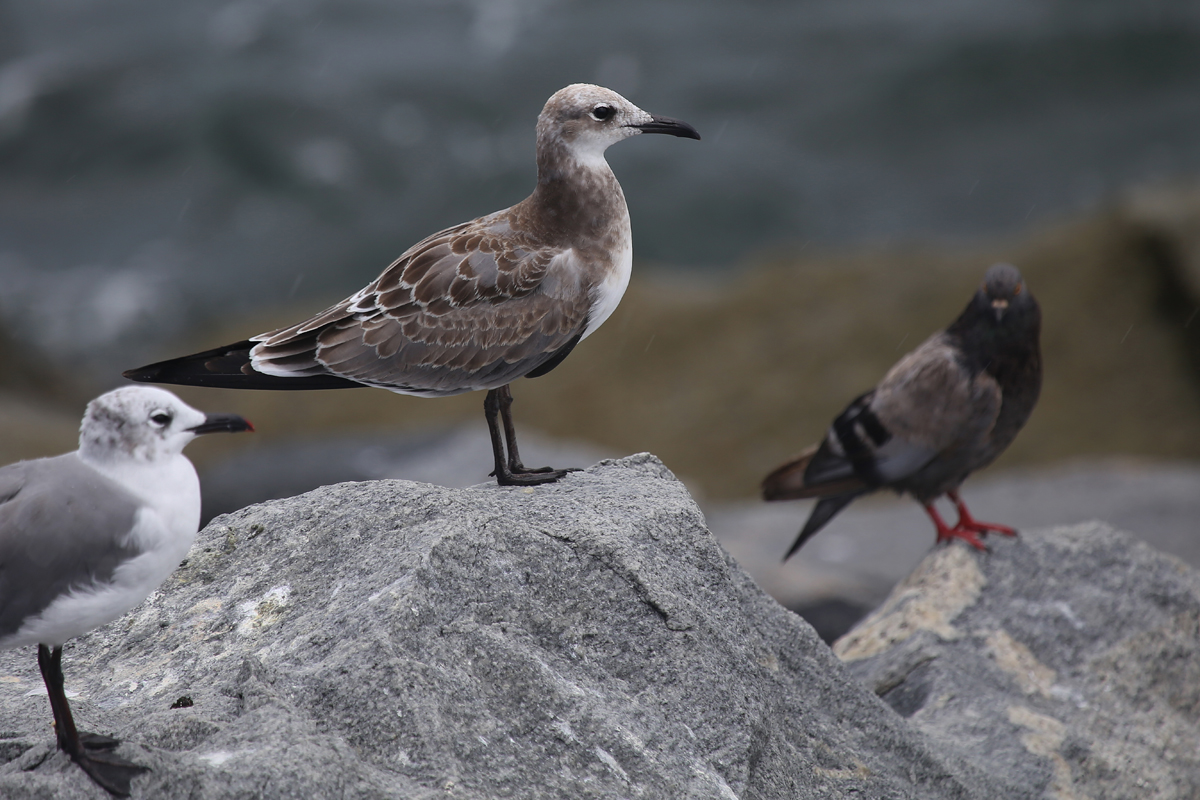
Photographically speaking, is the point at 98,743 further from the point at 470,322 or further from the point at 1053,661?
the point at 1053,661

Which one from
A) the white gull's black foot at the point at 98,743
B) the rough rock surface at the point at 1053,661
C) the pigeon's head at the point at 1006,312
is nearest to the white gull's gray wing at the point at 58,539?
the white gull's black foot at the point at 98,743

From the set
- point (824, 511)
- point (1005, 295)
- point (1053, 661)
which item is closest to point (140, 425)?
point (1053, 661)

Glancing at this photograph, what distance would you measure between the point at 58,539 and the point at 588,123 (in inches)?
107

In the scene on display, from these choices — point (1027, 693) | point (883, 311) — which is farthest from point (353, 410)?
point (1027, 693)

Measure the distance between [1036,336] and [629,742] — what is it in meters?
4.80

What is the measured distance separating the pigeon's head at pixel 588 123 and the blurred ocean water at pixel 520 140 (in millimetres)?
16507

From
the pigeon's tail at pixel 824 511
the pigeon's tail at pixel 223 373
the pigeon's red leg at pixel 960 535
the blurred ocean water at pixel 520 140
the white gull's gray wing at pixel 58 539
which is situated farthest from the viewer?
the blurred ocean water at pixel 520 140

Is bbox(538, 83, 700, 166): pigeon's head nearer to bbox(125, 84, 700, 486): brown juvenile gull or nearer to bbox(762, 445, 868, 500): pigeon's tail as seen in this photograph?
bbox(125, 84, 700, 486): brown juvenile gull

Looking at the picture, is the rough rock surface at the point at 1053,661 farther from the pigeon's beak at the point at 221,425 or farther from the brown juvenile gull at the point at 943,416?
the pigeon's beak at the point at 221,425

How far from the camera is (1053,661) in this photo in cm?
570

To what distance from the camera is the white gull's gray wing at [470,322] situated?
15.5ft

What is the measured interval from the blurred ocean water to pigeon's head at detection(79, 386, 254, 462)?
58.7ft

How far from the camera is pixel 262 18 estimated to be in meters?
26.9

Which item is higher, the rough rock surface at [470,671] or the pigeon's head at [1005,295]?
the pigeon's head at [1005,295]
